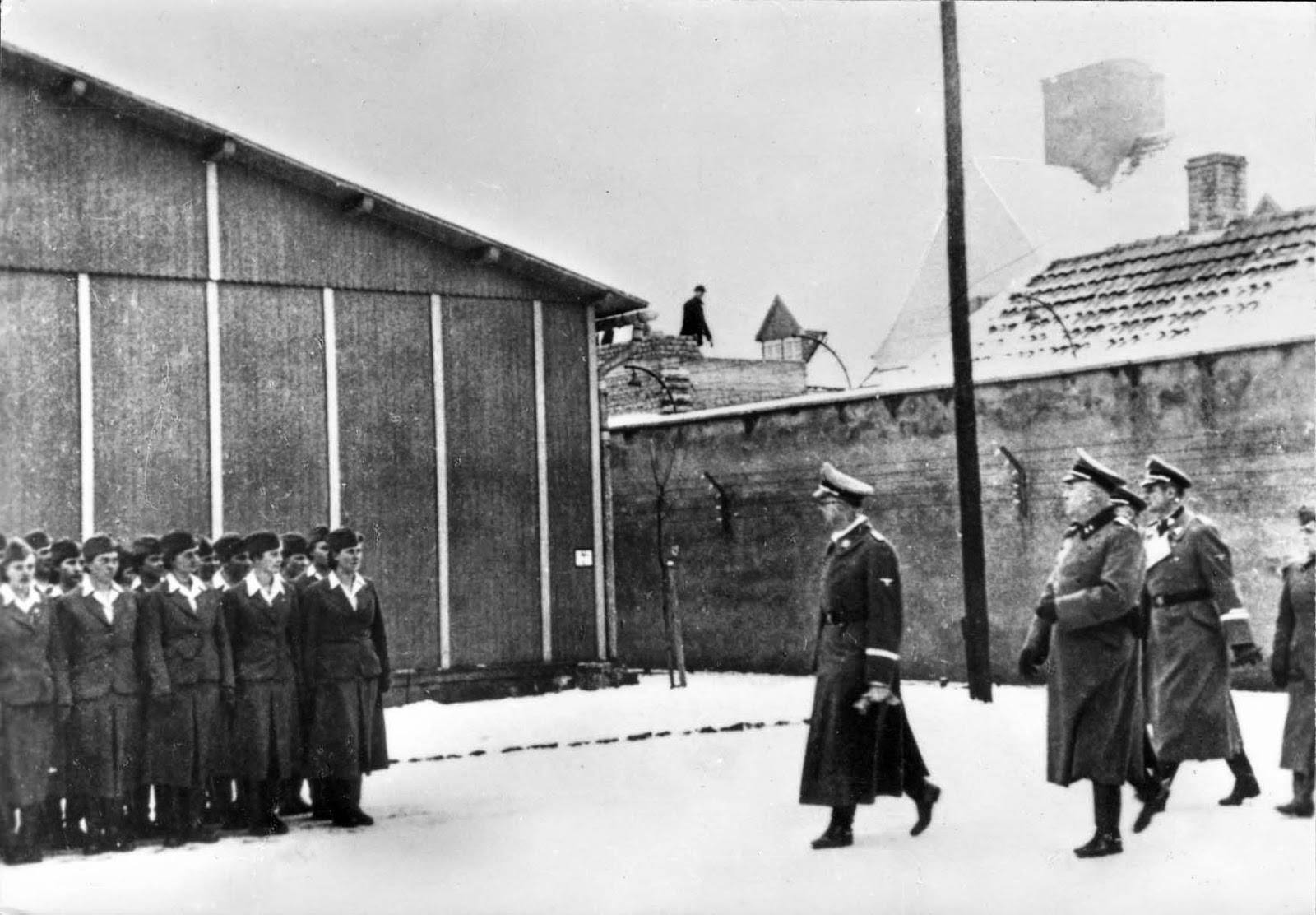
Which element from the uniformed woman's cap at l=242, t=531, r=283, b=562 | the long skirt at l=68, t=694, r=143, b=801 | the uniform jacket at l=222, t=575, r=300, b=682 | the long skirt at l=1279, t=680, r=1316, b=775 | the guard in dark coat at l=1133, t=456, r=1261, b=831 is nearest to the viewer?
the long skirt at l=1279, t=680, r=1316, b=775

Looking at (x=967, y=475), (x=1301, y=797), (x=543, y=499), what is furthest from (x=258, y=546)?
(x=967, y=475)

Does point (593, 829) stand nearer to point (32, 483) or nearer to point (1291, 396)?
point (32, 483)

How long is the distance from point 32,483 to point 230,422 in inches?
73.1

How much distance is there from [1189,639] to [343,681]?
4.99 meters

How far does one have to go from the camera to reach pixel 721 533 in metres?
20.0

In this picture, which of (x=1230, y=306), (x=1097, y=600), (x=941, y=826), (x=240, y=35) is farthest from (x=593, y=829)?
(x=1230, y=306)

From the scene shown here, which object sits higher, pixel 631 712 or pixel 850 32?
pixel 850 32

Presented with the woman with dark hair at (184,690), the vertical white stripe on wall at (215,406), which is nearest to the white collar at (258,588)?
the woman with dark hair at (184,690)

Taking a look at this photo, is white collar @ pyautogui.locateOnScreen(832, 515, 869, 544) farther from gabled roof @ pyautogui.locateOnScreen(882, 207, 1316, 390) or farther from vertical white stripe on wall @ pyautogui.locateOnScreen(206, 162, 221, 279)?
vertical white stripe on wall @ pyautogui.locateOnScreen(206, 162, 221, 279)

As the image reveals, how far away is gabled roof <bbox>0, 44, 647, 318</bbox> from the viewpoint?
529 inches

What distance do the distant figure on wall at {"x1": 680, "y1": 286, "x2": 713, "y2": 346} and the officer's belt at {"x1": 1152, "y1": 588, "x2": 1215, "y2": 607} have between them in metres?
9.81

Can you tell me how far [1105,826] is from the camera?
26.8ft

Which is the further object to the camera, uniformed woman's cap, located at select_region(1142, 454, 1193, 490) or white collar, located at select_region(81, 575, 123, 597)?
uniformed woman's cap, located at select_region(1142, 454, 1193, 490)

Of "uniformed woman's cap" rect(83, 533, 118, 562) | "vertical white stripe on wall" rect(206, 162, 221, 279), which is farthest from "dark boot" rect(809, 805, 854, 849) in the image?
"vertical white stripe on wall" rect(206, 162, 221, 279)
